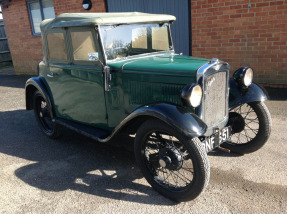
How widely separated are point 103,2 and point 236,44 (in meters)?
4.18

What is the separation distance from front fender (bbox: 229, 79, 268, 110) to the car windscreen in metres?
1.07

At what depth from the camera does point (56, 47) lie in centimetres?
387

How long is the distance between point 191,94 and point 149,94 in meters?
0.61

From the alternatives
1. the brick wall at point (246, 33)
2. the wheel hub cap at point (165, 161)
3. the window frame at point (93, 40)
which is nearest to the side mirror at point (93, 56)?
the window frame at point (93, 40)

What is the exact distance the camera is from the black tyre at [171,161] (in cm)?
252

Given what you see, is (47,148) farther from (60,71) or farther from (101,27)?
(101,27)

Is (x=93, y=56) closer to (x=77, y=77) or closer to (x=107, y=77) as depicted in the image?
(x=107, y=77)

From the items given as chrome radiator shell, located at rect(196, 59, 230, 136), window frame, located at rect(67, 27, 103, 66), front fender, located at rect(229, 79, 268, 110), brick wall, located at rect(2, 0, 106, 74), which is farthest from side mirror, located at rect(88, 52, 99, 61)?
brick wall, located at rect(2, 0, 106, 74)

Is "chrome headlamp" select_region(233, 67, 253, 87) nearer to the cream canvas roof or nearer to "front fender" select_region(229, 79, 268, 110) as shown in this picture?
"front fender" select_region(229, 79, 268, 110)

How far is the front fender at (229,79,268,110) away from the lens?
11.0 feet

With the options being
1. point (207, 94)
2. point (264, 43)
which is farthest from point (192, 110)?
point (264, 43)

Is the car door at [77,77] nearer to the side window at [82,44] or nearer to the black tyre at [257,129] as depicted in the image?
the side window at [82,44]

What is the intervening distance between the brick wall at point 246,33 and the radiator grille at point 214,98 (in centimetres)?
369

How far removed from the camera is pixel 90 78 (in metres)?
3.45
